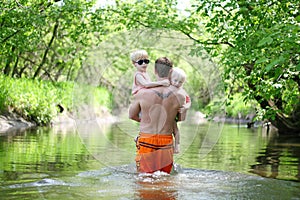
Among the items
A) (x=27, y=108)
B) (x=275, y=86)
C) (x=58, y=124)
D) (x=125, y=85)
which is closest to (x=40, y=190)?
(x=125, y=85)

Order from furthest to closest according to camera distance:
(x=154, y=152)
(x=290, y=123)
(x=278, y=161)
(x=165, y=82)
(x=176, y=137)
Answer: (x=290, y=123) → (x=278, y=161) → (x=176, y=137) → (x=154, y=152) → (x=165, y=82)

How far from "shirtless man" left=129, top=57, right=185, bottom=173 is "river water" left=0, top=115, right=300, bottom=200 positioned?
0.32 metres

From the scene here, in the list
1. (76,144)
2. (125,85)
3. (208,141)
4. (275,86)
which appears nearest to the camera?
(125,85)

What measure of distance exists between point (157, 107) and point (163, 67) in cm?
50

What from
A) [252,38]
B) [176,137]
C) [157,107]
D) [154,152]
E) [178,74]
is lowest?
[154,152]

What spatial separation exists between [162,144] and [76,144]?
22.4 ft

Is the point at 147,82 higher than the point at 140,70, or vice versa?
the point at 140,70

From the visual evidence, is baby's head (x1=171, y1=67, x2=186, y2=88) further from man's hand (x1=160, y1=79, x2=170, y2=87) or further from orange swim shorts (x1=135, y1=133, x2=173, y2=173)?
orange swim shorts (x1=135, y1=133, x2=173, y2=173)

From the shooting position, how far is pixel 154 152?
739 cm

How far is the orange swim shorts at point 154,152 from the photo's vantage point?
7383 mm

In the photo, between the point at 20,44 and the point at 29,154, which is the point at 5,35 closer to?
the point at 20,44

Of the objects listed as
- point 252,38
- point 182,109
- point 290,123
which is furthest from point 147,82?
point 290,123

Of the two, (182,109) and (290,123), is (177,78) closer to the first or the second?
(182,109)

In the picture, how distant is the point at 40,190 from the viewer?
666cm
